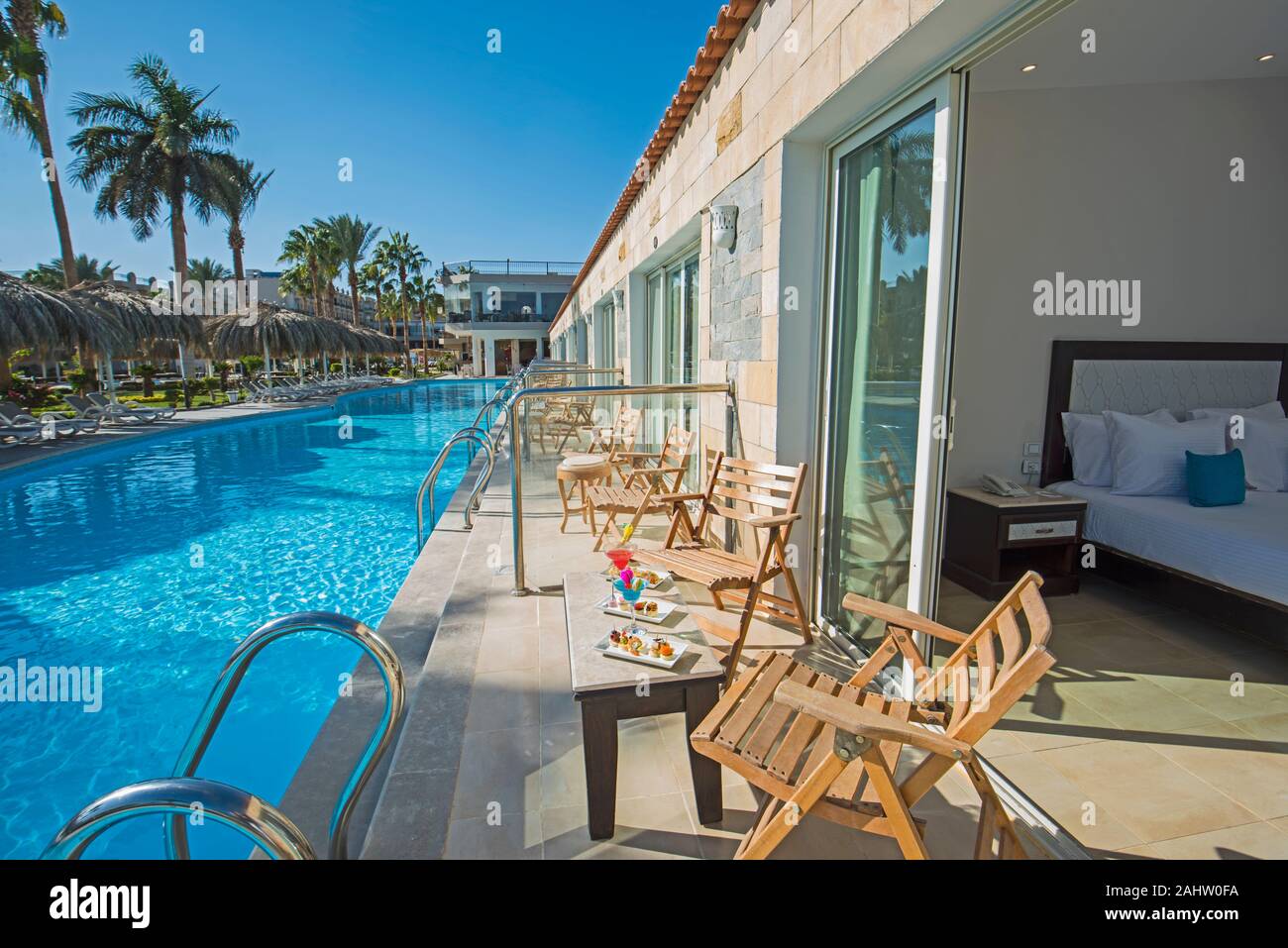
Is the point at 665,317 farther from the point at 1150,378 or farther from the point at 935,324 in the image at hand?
the point at 935,324

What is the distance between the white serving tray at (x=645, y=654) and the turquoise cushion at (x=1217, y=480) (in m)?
3.71

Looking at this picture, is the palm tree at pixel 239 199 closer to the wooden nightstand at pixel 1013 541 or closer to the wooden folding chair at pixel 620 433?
the wooden folding chair at pixel 620 433

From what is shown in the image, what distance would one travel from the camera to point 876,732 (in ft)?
4.83

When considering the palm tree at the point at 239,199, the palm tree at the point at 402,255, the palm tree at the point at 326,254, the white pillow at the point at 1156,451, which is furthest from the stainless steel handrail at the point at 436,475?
the palm tree at the point at 402,255

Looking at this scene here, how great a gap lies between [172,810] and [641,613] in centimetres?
158

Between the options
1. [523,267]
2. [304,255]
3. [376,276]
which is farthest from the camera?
[523,267]

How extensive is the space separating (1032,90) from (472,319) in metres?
40.7

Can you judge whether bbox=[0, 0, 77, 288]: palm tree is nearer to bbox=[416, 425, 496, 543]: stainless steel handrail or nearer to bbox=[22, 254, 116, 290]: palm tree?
bbox=[416, 425, 496, 543]: stainless steel handrail

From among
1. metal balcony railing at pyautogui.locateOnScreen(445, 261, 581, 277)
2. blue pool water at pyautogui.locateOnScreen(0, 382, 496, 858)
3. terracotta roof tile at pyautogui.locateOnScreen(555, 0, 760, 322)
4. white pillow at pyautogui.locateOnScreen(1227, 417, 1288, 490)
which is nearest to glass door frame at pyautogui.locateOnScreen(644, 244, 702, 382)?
terracotta roof tile at pyautogui.locateOnScreen(555, 0, 760, 322)

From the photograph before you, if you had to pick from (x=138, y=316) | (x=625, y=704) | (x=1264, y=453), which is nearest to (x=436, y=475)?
(x=625, y=704)

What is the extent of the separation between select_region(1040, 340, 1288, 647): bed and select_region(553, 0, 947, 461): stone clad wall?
2.28m

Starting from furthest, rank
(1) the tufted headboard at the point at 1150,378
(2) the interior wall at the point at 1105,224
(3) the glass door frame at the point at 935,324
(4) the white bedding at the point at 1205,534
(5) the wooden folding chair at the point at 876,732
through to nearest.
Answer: (1) the tufted headboard at the point at 1150,378, (2) the interior wall at the point at 1105,224, (4) the white bedding at the point at 1205,534, (3) the glass door frame at the point at 935,324, (5) the wooden folding chair at the point at 876,732

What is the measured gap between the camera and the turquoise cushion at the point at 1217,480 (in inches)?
158
